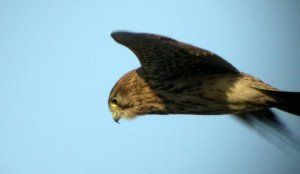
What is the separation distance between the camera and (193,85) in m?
7.85

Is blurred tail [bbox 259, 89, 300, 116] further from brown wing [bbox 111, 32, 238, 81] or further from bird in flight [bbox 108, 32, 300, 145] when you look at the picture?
brown wing [bbox 111, 32, 238, 81]

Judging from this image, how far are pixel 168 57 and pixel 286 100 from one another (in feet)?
4.81

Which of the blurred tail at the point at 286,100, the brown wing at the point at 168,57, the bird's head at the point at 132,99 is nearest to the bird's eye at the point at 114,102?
the bird's head at the point at 132,99

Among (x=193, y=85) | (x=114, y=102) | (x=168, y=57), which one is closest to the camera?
(x=168, y=57)

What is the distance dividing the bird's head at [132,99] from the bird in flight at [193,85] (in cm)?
1

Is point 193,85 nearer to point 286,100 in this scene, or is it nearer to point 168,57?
point 168,57

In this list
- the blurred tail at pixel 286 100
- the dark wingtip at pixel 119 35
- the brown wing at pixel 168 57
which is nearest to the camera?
the brown wing at pixel 168 57

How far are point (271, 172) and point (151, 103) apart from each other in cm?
759

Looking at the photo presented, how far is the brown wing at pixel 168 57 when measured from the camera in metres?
6.97

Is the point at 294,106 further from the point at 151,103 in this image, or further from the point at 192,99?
the point at 151,103

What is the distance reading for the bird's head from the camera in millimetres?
8305

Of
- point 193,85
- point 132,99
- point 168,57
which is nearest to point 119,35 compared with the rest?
point 168,57

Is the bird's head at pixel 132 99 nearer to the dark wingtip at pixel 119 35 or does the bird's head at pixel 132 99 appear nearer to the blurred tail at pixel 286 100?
the dark wingtip at pixel 119 35

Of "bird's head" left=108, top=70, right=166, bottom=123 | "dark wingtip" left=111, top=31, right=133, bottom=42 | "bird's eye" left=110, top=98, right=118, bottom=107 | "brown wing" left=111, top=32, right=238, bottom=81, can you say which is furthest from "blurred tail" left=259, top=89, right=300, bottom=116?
"bird's eye" left=110, top=98, right=118, bottom=107
